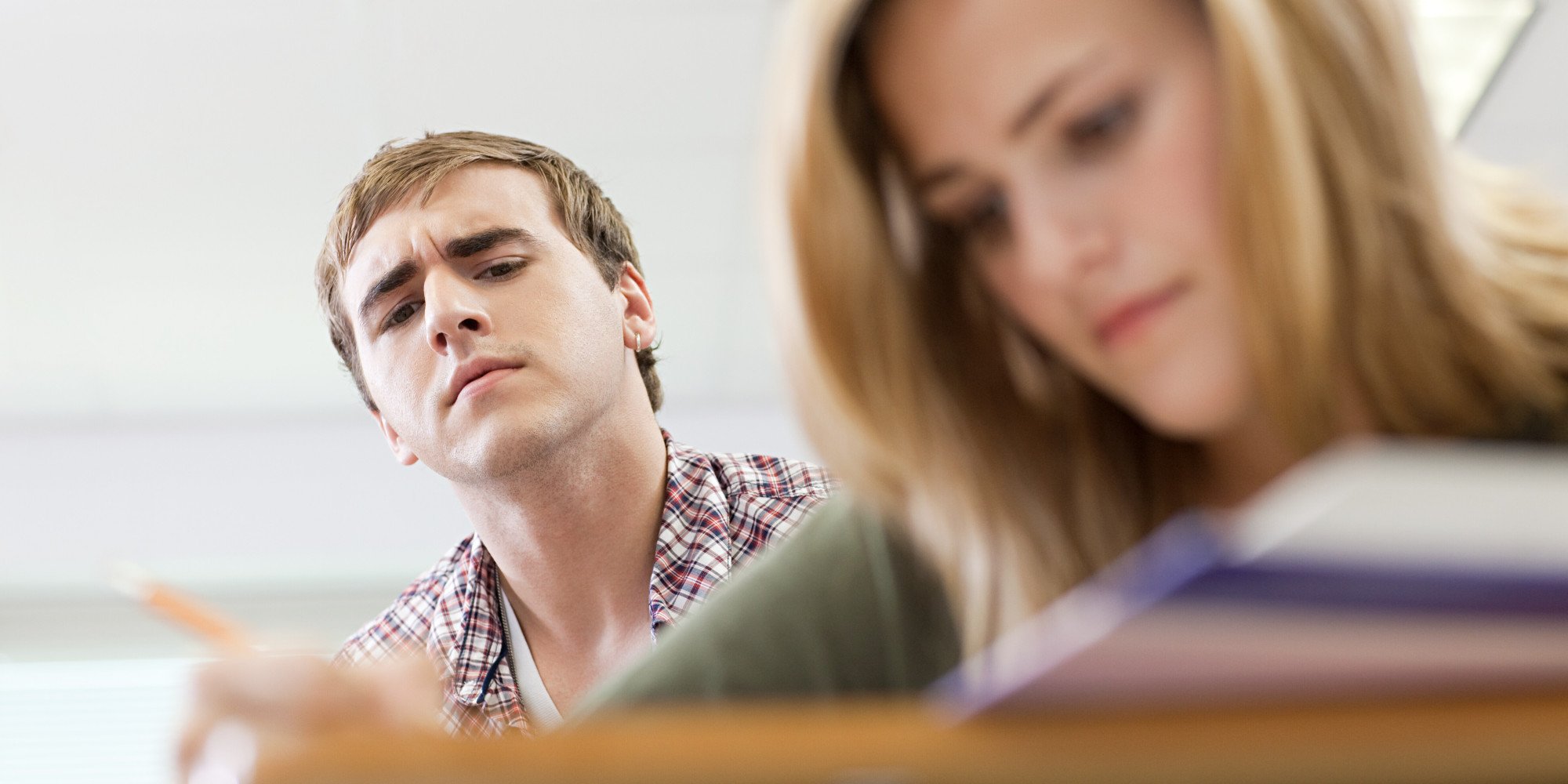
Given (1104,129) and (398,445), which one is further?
(398,445)

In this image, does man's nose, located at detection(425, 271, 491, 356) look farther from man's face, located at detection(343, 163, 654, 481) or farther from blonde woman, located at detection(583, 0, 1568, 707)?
blonde woman, located at detection(583, 0, 1568, 707)

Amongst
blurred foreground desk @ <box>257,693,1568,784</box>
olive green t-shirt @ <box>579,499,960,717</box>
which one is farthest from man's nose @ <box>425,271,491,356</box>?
blurred foreground desk @ <box>257,693,1568,784</box>

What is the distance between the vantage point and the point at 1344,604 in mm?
270

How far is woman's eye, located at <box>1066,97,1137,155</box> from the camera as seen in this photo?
2.17 feet

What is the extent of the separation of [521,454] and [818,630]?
2.57 feet

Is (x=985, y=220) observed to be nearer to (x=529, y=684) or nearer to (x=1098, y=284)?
(x=1098, y=284)

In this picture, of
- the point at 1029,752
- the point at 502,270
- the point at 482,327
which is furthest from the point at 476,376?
the point at 1029,752

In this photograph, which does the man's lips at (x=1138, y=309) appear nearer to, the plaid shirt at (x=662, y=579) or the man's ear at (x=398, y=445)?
the plaid shirt at (x=662, y=579)

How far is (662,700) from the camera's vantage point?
711mm

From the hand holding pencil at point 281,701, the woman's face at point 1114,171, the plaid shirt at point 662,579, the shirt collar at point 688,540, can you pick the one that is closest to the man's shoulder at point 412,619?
the plaid shirt at point 662,579

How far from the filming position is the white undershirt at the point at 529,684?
4.86ft

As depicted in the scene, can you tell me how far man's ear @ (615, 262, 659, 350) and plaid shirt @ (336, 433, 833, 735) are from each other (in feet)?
0.47

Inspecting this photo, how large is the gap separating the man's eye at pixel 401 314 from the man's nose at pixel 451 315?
6 cm

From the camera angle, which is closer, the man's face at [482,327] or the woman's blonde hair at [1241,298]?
the woman's blonde hair at [1241,298]
